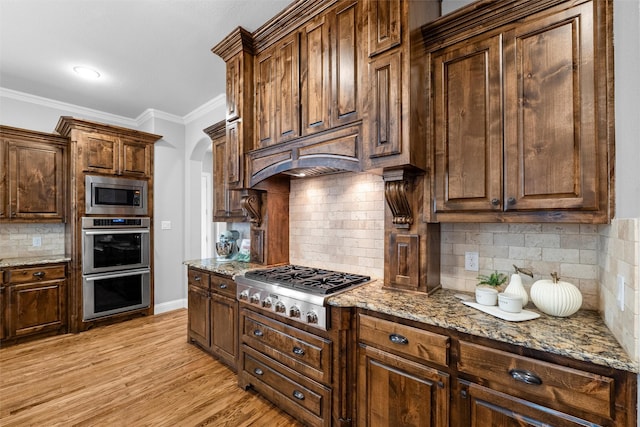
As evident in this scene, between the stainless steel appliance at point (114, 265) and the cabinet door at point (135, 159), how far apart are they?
662 mm

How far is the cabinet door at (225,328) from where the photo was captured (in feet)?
8.24

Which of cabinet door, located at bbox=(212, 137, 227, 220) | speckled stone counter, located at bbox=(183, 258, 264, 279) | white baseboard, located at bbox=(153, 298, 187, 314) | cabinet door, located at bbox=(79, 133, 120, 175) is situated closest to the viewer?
speckled stone counter, located at bbox=(183, 258, 264, 279)

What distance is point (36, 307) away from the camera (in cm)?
332

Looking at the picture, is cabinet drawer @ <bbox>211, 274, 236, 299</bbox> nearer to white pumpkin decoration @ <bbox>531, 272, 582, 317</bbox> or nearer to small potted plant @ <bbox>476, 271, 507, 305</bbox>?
small potted plant @ <bbox>476, 271, 507, 305</bbox>

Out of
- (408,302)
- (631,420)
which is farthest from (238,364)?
(631,420)

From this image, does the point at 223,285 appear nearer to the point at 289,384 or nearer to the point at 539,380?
the point at 289,384

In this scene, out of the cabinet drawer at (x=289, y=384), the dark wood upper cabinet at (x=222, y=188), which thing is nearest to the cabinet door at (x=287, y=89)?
the dark wood upper cabinet at (x=222, y=188)

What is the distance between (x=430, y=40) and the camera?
5.76ft

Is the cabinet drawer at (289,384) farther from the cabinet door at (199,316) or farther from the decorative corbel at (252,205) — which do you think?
the decorative corbel at (252,205)

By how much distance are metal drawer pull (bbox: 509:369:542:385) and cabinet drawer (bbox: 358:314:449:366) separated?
0.87ft

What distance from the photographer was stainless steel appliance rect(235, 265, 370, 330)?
1.77m

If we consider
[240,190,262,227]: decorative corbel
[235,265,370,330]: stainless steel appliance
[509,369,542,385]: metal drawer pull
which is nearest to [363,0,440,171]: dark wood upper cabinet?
[235,265,370,330]: stainless steel appliance

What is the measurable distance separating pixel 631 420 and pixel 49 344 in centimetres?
478

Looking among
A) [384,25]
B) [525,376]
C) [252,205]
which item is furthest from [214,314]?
[384,25]
